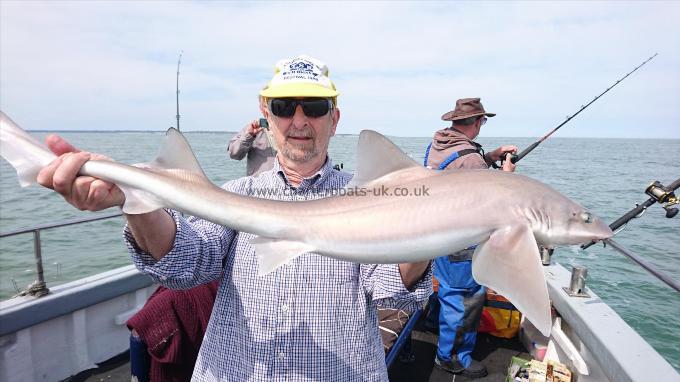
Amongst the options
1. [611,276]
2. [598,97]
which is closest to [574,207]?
[598,97]

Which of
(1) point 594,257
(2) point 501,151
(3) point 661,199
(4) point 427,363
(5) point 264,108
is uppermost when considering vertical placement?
(5) point 264,108

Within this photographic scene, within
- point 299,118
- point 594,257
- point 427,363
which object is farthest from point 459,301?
point 594,257

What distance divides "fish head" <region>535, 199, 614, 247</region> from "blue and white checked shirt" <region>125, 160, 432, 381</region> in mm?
582

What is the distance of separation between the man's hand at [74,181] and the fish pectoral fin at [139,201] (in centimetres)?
8

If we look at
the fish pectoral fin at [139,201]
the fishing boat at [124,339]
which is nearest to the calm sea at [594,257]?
the fishing boat at [124,339]

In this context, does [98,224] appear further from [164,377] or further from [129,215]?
[129,215]

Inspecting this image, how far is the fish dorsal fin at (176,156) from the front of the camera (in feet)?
5.68

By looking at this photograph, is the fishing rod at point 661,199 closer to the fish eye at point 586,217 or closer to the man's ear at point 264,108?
the fish eye at point 586,217

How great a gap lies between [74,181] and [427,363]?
13.5ft

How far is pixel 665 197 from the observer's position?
386cm

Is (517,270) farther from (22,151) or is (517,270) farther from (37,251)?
(37,251)

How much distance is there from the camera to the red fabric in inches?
112

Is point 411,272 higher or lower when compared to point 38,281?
higher

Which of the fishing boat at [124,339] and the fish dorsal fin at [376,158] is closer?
the fish dorsal fin at [376,158]
